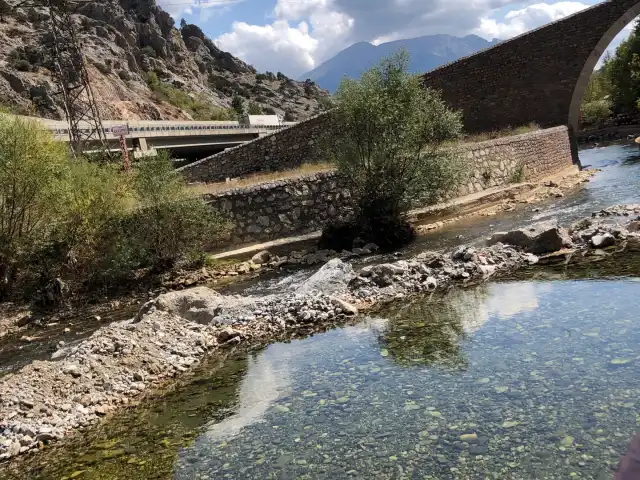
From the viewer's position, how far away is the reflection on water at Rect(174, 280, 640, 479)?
5.09 metres

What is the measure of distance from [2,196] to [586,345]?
14.8 m

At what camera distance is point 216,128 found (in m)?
49.2

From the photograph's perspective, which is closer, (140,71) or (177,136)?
(177,136)

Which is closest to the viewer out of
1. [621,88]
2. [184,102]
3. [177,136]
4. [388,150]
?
[388,150]

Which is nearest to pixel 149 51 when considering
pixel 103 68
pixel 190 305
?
pixel 103 68

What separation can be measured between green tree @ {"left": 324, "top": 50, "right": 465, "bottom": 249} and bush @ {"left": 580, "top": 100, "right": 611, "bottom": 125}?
46.3 metres

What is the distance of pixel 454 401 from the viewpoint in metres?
6.22

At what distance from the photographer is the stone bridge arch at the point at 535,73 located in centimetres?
2928

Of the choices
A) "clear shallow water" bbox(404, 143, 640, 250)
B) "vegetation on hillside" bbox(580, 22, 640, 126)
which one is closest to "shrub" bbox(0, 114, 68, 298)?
"clear shallow water" bbox(404, 143, 640, 250)

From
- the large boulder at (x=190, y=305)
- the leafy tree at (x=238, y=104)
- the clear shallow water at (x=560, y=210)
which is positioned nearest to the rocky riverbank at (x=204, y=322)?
the large boulder at (x=190, y=305)

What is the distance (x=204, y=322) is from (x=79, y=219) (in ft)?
22.4

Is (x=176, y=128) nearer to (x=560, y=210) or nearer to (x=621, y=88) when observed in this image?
(x=560, y=210)

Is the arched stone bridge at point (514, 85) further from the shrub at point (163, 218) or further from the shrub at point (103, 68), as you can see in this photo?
the shrub at point (103, 68)

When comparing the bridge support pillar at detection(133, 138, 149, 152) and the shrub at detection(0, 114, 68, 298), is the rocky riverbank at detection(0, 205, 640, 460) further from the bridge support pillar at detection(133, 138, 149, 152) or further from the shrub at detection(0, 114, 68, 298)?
the bridge support pillar at detection(133, 138, 149, 152)
